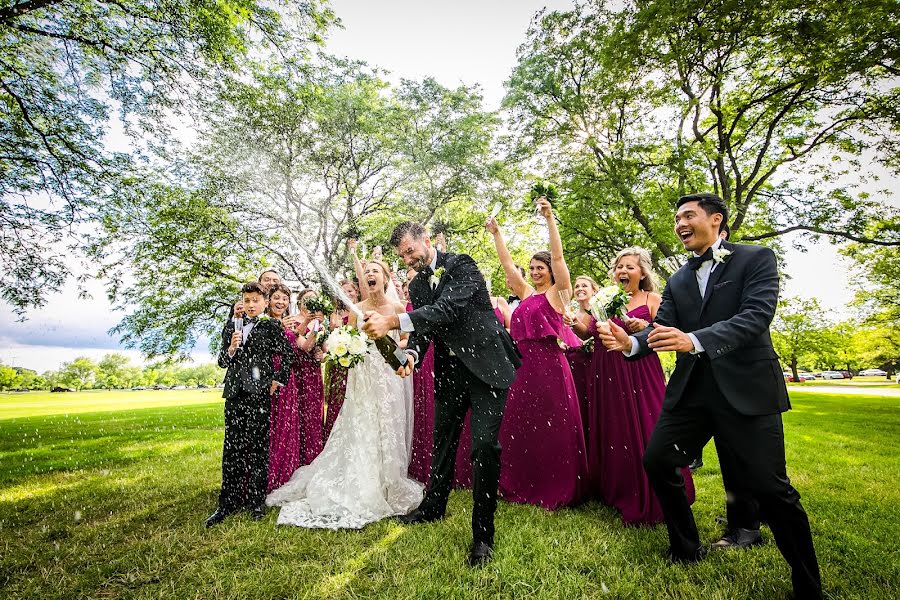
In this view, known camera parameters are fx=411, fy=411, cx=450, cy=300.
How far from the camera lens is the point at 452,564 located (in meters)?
3.22

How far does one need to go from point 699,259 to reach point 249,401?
15.7 feet

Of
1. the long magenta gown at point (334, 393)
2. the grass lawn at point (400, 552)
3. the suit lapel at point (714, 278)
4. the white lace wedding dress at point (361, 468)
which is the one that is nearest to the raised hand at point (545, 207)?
the suit lapel at point (714, 278)

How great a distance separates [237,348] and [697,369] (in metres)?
4.71

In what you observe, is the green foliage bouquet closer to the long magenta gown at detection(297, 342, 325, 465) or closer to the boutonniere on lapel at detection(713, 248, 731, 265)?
the long magenta gown at detection(297, 342, 325, 465)

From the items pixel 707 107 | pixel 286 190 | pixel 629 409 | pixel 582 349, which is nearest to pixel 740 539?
pixel 629 409

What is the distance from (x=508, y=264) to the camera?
4.96 metres

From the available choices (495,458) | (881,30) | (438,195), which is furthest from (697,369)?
(438,195)

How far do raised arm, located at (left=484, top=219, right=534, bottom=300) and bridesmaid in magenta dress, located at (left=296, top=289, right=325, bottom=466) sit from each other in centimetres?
293

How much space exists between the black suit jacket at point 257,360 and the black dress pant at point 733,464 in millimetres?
4043

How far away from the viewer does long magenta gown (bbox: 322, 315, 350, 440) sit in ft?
19.0

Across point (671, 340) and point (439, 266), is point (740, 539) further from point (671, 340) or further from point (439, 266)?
point (439, 266)

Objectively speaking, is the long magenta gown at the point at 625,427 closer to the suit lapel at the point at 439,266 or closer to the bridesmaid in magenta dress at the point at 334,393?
the suit lapel at the point at 439,266

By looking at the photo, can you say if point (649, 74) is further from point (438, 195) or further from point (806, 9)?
point (438, 195)

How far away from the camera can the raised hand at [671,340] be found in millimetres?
2658
